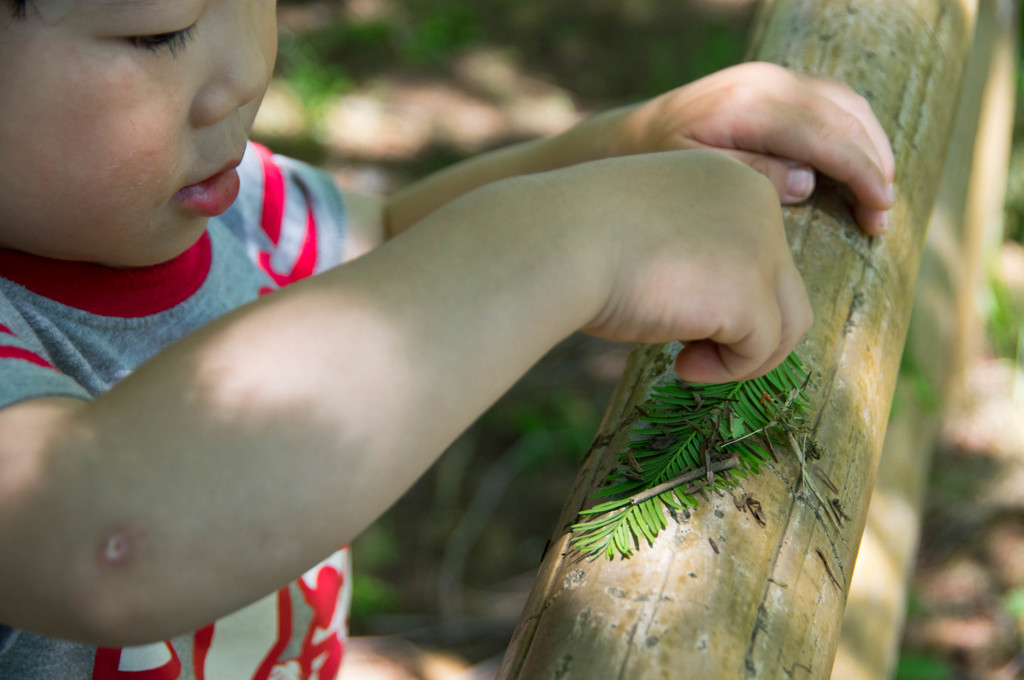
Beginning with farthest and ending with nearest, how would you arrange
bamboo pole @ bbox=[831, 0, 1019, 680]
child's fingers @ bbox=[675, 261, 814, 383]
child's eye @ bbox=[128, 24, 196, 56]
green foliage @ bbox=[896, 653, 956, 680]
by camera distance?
green foliage @ bbox=[896, 653, 956, 680], bamboo pole @ bbox=[831, 0, 1019, 680], child's fingers @ bbox=[675, 261, 814, 383], child's eye @ bbox=[128, 24, 196, 56]

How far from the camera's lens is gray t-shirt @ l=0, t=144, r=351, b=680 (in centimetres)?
84

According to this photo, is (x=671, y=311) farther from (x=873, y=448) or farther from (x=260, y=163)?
(x=260, y=163)

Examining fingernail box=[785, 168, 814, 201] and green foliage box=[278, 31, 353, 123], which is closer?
fingernail box=[785, 168, 814, 201]

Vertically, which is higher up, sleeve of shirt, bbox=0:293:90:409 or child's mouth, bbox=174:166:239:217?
child's mouth, bbox=174:166:239:217

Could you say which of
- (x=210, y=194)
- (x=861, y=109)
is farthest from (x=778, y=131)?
(x=210, y=194)

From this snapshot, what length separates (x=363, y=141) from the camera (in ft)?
11.6

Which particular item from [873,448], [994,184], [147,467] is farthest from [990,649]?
[147,467]

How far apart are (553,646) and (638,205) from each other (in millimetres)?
330

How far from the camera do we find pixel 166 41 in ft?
2.10

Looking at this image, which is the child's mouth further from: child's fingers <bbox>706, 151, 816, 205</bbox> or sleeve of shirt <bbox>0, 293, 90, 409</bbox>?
child's fingers <bbox>706, 151, 816, 205</bbox>

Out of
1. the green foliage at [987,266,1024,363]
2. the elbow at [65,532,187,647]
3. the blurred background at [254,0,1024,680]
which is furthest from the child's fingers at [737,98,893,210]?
the green foliage at [987,266,1024,363]

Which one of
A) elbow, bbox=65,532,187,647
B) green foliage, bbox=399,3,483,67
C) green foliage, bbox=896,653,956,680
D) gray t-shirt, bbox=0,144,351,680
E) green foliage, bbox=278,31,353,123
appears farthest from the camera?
green foliage, bbox=399,3,483,67

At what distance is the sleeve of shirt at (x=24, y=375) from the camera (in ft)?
1.96

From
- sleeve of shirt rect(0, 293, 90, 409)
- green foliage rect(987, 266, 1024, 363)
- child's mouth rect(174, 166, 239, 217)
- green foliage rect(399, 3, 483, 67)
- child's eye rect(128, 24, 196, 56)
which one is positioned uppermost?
child's eye rect(128, 24, 196, 56)
